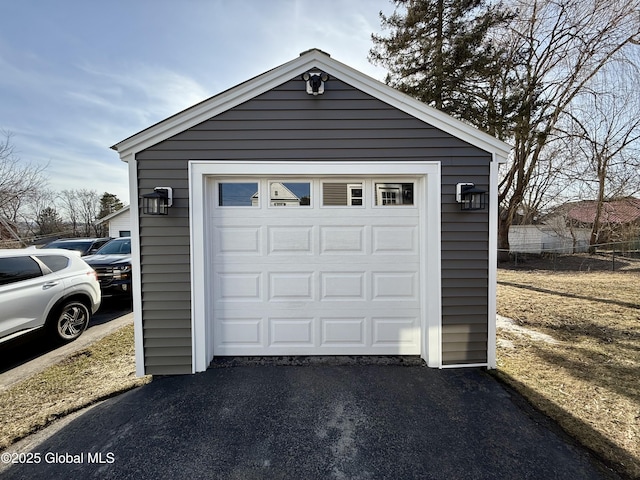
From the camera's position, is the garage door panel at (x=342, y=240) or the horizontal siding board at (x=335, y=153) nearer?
the horizontal siding board at (x=335, y=153)

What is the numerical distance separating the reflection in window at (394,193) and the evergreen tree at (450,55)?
7812 millimetres

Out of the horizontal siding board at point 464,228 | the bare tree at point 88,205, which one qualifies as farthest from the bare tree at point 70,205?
the horizontal siding board at point 464,228

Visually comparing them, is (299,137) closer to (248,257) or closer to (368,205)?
(368,205)

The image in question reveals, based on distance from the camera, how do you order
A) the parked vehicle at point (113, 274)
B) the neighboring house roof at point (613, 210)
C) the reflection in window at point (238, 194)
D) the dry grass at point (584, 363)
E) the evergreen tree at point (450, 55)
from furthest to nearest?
the neighboring house roof at point (613, 210), the evergreen tree at point (450, 55), the parked vehicle at point (113, 274), the reflection in window at point (238, 194), the dry grass at point (584, 363)

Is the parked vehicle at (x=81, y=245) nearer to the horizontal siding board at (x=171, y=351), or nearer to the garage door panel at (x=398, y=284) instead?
the horizontal siding board at (x=171, y=351)

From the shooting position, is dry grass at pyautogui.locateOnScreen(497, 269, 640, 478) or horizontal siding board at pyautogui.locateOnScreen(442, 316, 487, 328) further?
horizontal siding board at pyautogui.locateOnScreen(442, 316, 487, 328)

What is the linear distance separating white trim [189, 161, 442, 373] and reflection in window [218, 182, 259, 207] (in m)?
0.18

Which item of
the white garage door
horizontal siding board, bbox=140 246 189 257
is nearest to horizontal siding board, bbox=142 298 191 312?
the white garage door

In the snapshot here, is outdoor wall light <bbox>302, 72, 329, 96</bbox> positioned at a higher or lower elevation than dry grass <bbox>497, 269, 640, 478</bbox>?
higher

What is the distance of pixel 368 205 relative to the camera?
343 centimetres

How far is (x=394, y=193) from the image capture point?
345cm

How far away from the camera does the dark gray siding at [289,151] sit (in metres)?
3.17

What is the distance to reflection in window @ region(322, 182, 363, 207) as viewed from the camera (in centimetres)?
342

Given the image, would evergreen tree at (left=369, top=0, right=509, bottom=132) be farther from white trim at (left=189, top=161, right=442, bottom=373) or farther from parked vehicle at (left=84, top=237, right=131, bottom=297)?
parked vehicle at (left=84, top=237, right=131, bottom=297)
